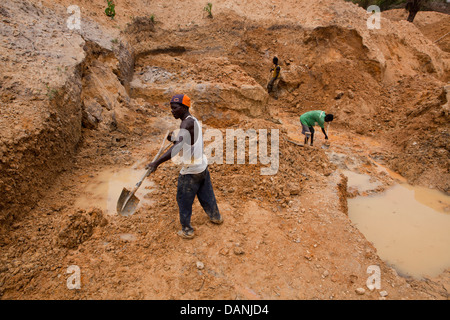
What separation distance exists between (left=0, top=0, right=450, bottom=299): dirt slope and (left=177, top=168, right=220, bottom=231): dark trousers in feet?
0.79

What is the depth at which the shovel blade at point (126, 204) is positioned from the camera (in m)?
3.05

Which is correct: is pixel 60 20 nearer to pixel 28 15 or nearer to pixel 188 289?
pixel 28 15

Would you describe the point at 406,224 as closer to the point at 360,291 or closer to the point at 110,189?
the point at 360,291

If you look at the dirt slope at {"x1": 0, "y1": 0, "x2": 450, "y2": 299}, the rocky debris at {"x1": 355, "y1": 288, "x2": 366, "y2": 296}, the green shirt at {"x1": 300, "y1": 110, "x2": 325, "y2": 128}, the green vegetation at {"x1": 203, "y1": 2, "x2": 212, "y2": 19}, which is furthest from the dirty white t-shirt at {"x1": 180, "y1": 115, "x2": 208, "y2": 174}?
the green vegetation at {"x1": 203, "y1": 2, "x2": 212, "y2": 19}

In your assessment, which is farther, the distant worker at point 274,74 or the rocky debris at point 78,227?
the distant worker at point 274,74

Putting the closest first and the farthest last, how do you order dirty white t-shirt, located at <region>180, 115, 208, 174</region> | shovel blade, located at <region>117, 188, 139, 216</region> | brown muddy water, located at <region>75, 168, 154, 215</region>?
dirty white t-shirt, located at <region>180, 115, 208, 174</region> → shovel blade, located at <region>117, 188, 139, 216</region> → brown muddy water, located at <region>75, 168, 154, 215</region>

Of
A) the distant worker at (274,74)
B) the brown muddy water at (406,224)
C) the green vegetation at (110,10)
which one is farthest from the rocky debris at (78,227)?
the distant worker at (274,74)

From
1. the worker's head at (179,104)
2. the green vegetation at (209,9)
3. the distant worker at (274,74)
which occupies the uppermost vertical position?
the green vegetation at (209,9)

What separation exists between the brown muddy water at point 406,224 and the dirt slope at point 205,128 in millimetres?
328

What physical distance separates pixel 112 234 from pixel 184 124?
56.1 inches

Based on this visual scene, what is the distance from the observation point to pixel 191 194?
2.74 meters

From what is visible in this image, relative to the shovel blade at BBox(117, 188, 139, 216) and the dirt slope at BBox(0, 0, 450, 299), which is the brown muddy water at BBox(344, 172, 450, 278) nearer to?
the dirt slope at BBox(0, 0, 450, 299)

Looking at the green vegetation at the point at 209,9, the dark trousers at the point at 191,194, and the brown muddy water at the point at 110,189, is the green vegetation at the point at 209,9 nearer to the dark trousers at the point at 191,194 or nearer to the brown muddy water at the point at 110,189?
the brown muddy water at the point at 110,189

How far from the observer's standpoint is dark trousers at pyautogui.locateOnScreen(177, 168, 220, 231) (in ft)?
8.86
